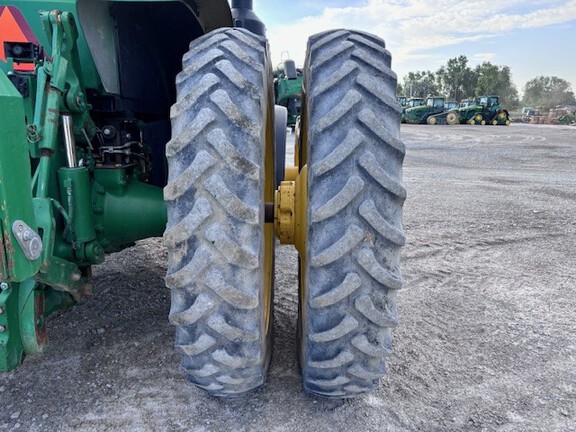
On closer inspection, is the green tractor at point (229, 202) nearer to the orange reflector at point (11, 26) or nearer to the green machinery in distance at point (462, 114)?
the orange reflector at point (11, 26)

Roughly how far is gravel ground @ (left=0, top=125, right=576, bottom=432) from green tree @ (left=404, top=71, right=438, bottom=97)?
70978 millimetres

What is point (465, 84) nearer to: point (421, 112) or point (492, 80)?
point (492, 80)

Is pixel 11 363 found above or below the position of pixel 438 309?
above

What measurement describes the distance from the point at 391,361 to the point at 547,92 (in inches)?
3932

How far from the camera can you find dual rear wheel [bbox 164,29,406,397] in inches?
69.1

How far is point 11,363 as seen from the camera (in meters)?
1.75

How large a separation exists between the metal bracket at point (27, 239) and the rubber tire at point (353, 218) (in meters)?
0.99

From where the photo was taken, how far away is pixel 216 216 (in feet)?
5.73

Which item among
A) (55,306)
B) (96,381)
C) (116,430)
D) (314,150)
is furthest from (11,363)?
(314,150)

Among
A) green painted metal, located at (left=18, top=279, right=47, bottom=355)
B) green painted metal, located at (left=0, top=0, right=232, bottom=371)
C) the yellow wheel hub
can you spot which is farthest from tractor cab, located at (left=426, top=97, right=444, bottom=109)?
green painted metal, located at (left=18, top=279, right=47, bottom=355)

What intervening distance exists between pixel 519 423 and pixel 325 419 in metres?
0.92

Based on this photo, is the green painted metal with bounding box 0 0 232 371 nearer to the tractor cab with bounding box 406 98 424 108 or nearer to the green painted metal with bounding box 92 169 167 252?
the green painted metal with bounding box 92 169 167 252

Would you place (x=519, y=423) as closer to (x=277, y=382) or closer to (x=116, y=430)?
(x=277, y=382)

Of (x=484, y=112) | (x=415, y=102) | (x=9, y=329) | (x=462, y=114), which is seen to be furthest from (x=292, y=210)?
(x=415, y=102)
